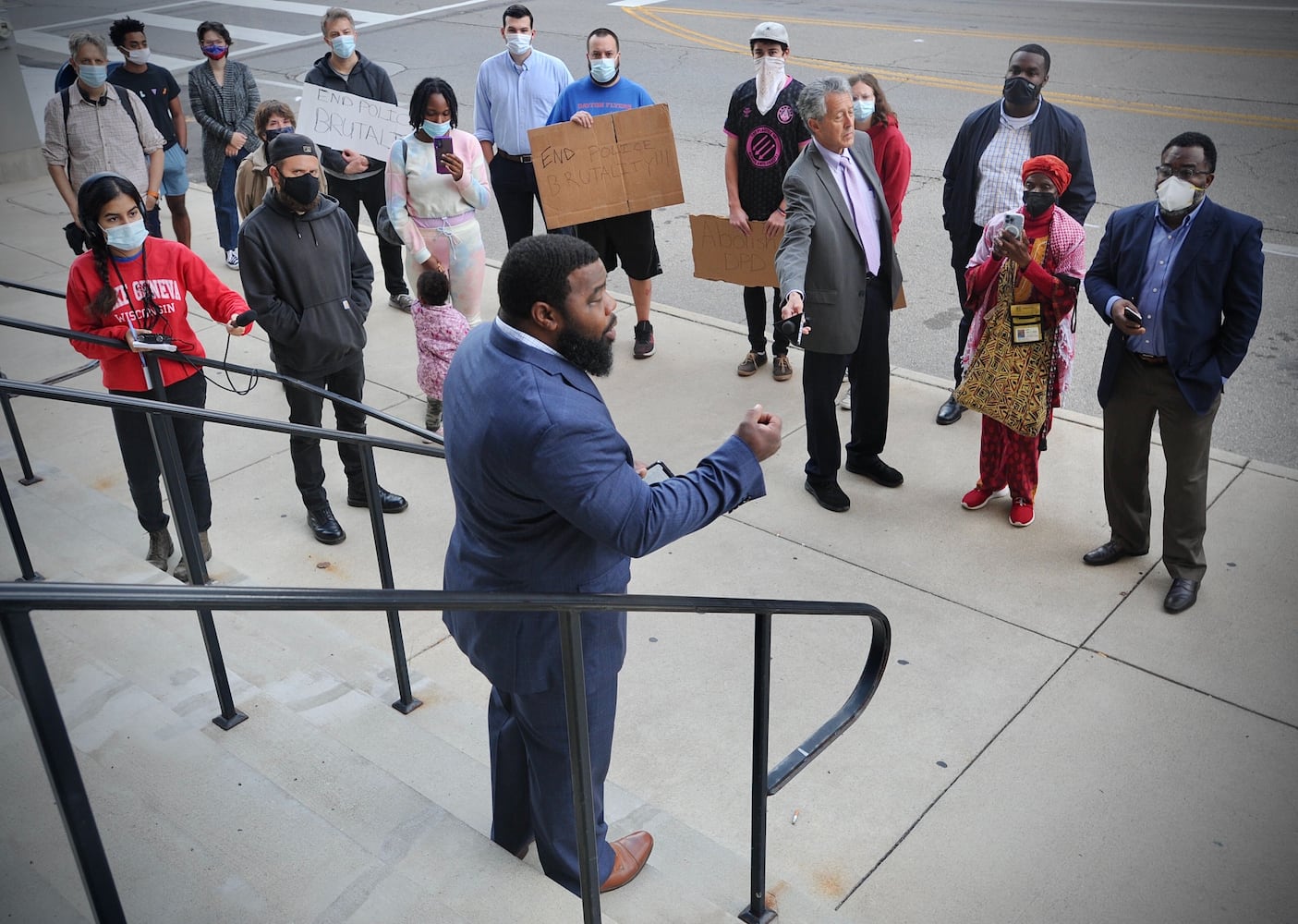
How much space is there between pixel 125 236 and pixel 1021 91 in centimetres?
428

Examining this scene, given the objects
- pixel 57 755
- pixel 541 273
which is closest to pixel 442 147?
pixel 541 273

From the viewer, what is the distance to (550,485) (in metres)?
2.57

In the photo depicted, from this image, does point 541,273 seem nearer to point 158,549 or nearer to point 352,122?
point 158,549

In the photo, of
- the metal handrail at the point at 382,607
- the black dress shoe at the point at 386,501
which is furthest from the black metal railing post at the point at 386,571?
the black dress shoe at the point at 386,501

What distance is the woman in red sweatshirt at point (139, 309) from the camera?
473cm

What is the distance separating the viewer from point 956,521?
570 cm

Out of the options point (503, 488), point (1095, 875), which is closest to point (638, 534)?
point (503, 488)

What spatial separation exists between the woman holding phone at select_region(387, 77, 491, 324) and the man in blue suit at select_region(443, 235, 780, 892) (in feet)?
12.2

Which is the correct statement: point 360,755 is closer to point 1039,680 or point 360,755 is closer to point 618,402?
point 1039,680

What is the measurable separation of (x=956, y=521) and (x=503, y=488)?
355 cm

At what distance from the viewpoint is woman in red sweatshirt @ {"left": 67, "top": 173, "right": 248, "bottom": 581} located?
15.5 feet

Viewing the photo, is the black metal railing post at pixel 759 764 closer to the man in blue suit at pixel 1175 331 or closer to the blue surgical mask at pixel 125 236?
the man in blue suit at pixel 1175 331

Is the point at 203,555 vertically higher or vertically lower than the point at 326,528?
higher

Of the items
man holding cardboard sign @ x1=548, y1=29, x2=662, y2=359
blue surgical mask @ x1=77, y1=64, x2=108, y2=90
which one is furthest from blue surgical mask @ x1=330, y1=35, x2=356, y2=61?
man holding cardboard sign @ x1=548, y1=29, x2=662, y2=359
